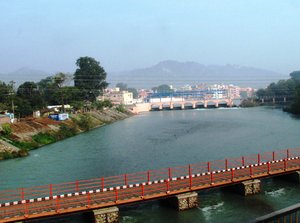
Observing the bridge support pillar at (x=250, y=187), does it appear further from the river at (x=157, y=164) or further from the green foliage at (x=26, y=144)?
the green foliage at (x=26, y=144)

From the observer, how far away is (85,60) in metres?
100

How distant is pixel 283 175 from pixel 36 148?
3108 cm

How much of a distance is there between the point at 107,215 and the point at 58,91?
65788 mm

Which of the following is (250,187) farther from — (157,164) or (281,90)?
(281,90)

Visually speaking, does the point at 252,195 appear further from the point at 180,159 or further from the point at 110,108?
the point at 110,108

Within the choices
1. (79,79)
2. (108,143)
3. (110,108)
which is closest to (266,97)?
(110,108)

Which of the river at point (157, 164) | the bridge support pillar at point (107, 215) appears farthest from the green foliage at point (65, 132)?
the bridge support pillar at point (107, 215)

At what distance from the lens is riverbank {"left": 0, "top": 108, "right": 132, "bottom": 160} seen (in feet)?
125

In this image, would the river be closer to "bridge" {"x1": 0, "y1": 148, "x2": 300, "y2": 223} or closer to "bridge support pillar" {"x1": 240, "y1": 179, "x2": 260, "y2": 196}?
"bridge support pillar" {"x1": 240, "y1": 179, "x2": 260, "y2": 196}

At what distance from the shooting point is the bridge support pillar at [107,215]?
15344mm

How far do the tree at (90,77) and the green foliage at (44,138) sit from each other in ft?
143

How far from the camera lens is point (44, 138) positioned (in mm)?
48281

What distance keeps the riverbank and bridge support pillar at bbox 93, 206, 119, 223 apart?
78.0 feet

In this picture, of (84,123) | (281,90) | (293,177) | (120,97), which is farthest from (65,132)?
(281,90)
